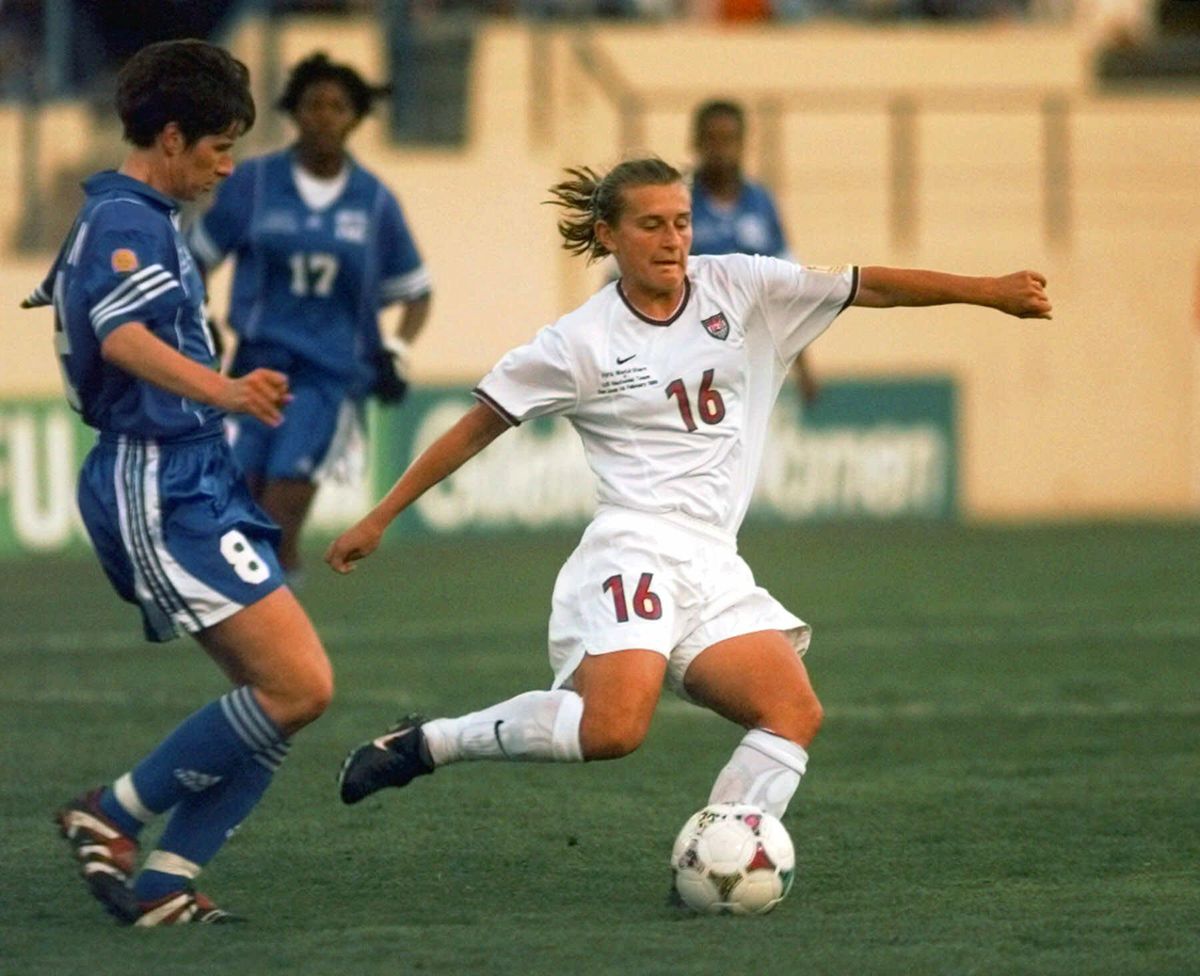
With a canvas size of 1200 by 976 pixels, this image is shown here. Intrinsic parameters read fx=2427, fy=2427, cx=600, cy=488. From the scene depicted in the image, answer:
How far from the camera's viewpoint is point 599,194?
19.4 feet

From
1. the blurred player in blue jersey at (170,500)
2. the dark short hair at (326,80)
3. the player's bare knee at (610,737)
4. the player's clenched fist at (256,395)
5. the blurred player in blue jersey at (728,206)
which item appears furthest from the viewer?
the blurred player in blue jersey at (728,206)

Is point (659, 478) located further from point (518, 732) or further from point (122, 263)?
point (122, 263)

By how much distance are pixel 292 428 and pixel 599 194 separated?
3372 mm

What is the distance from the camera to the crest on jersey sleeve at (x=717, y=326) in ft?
19.2

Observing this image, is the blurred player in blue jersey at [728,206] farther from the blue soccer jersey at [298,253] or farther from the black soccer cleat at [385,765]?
the black soccer cleat at [385,765]

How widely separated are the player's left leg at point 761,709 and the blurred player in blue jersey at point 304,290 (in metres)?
3.63

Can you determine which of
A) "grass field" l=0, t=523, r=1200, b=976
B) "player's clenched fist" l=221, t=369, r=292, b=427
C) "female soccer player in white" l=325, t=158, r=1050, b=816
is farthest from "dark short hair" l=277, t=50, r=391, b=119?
"player's clenched fist" l=221, t=369, r=292, b=427

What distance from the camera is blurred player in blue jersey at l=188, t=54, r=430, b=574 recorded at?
9.04 m

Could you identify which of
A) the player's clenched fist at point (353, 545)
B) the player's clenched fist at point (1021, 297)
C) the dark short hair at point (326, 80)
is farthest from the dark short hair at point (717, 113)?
the player's clenched fist at point (353, 545)

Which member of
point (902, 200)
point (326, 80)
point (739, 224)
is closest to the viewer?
point (326, 80)

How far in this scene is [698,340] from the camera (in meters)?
5.82

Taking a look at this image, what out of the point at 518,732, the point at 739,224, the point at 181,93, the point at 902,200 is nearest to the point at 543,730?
the point at 518,732

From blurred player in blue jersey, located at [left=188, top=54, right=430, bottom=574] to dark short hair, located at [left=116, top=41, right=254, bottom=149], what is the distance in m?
3.74

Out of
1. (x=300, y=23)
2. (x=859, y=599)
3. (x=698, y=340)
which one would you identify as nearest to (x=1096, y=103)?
(x=300, y=23)
